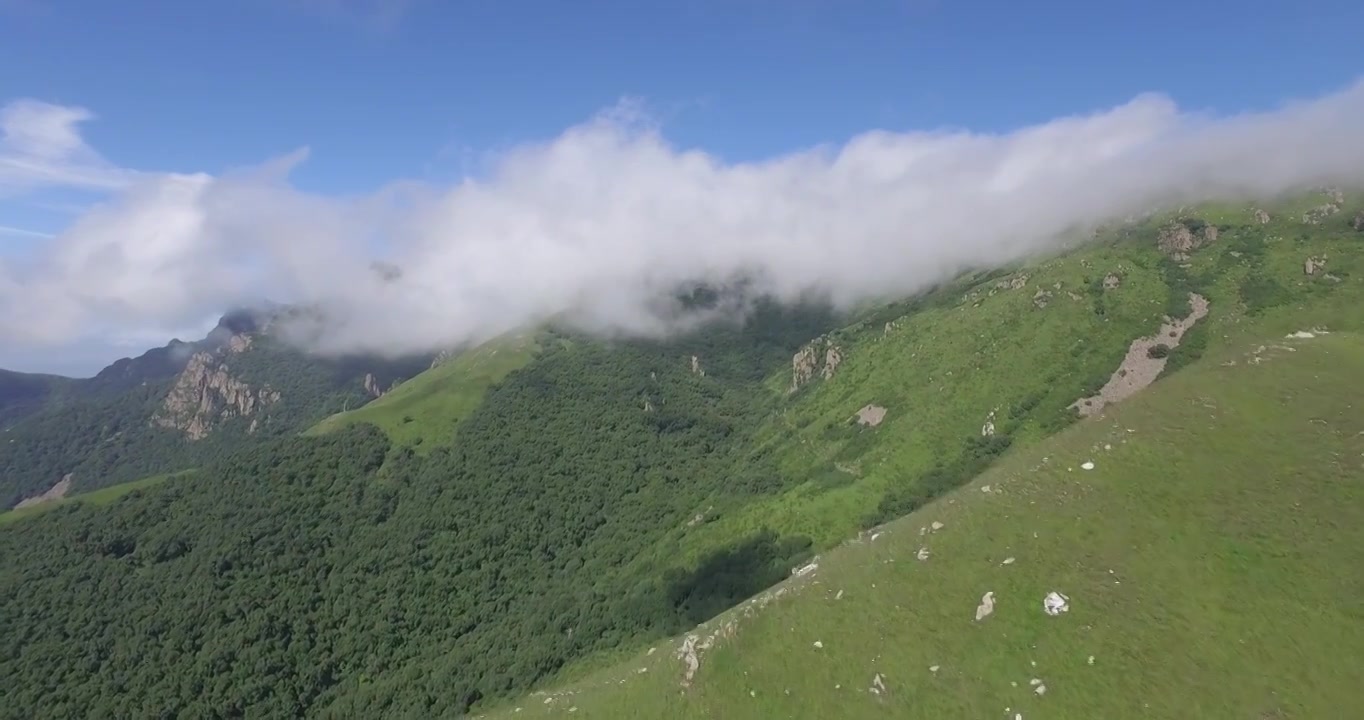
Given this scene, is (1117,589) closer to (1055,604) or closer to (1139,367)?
(1055,604)

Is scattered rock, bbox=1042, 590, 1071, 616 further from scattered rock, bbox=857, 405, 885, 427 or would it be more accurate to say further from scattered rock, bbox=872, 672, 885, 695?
scattered rock, bbox=857, 405, 885, 427

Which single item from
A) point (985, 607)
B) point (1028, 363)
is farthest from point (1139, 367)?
point (985, 607)

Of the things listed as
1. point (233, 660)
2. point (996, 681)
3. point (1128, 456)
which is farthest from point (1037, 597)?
point (233, 660)

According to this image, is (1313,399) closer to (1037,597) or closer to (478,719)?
(1037,597)

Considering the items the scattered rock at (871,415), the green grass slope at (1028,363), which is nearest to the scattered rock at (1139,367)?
the green grass slope at (1028,363)

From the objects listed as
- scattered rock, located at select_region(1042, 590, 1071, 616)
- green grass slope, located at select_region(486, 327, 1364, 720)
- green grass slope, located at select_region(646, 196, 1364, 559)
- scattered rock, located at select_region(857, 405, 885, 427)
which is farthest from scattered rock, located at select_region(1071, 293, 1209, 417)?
scattered rock, located at select_region(1042, 590, 1071, 616)
